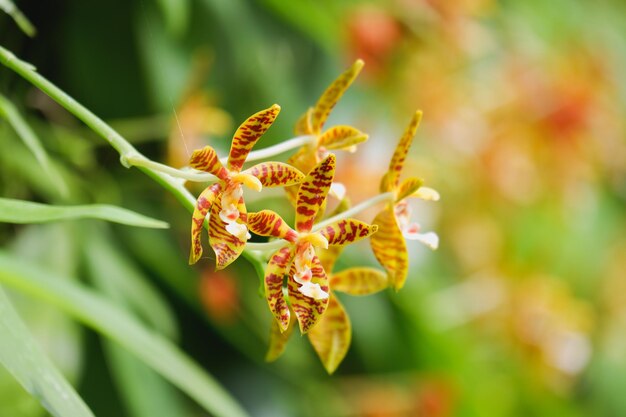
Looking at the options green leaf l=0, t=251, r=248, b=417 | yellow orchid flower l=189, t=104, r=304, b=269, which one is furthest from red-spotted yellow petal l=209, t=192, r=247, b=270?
green leaf l=0, t=251, r=248, b=417

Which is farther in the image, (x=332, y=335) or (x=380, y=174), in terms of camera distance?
(x=380, y=174)

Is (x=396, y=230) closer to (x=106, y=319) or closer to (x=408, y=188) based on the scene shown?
(x=408, y=188)

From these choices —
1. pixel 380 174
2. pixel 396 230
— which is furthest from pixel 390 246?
pixel 380 174

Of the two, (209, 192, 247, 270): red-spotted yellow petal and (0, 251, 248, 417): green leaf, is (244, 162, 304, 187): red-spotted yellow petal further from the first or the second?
(0, 251, 248, 417): green leaf

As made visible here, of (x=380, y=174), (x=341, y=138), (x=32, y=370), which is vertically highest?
(x=380, y=174)

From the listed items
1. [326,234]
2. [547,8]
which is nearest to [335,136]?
[326,234]

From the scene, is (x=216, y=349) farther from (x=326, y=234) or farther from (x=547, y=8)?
(x=547, y=8)

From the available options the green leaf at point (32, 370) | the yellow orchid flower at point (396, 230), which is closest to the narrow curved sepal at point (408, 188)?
the yellow orchid flower at point (396, 230)
